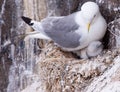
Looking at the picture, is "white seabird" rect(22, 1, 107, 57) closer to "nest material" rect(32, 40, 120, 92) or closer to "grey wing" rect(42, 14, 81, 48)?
"grey wing" rect(42, 14, 81, 48)

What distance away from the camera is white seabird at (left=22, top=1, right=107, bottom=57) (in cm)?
329

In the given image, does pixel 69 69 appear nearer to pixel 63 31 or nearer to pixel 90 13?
pixel 63 31

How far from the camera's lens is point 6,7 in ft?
14.6

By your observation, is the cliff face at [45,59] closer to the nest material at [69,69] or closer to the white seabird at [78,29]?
the nest material at [69,69]

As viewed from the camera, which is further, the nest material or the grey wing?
the grey wing

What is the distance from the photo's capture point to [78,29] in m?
3.32

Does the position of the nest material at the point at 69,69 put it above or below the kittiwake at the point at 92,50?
below

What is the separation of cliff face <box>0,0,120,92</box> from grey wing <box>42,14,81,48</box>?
0.12 meters

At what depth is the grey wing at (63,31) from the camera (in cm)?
334

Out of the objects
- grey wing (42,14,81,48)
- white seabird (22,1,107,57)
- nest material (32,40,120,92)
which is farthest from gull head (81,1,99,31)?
nest material (32,40,120,92)

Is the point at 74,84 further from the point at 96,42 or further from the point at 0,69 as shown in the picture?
the point at 0,69

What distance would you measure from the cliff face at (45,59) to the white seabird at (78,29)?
0.11 meters

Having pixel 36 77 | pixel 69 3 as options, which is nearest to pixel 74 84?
pixel 69 3

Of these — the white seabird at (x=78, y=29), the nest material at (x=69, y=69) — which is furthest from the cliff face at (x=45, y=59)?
the white seabird at (x=78, y=29)
